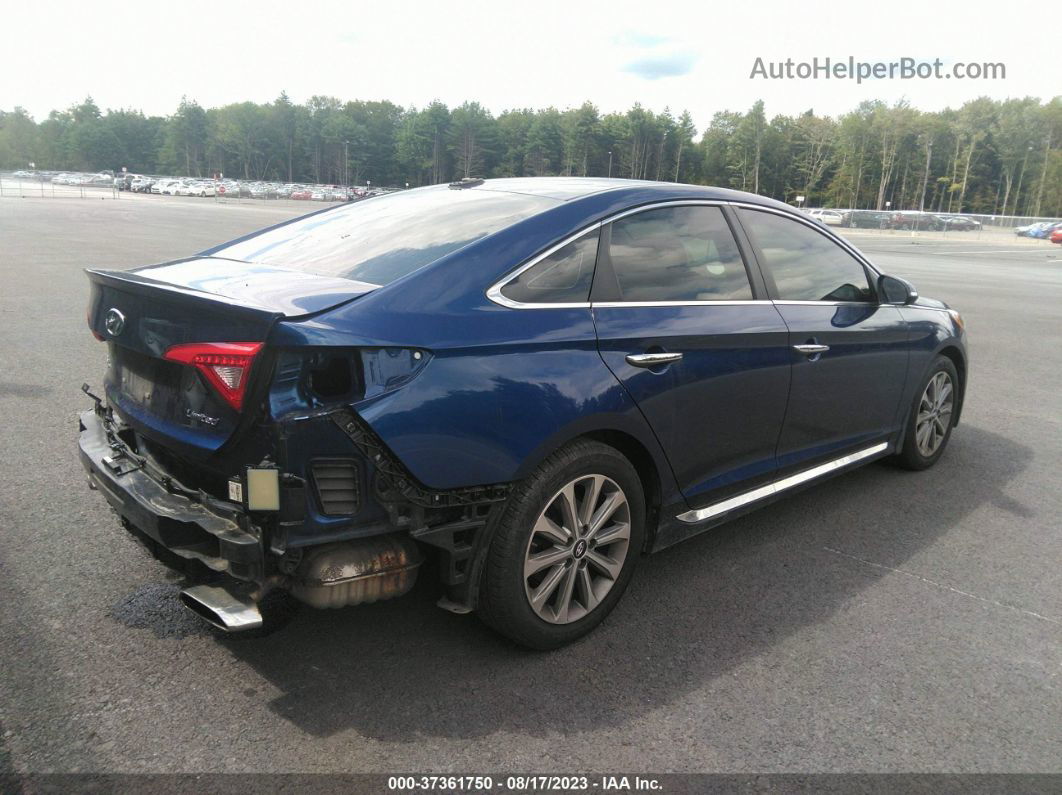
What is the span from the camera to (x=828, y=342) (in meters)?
3.99

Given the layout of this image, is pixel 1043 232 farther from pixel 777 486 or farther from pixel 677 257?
pixel 677 257

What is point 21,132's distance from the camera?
162 meters

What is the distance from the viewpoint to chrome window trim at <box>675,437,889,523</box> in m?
3.44

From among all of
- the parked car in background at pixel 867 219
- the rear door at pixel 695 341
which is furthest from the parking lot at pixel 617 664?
the parked car in background at pixel 867 219

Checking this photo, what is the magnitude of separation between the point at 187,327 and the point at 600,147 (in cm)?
13836

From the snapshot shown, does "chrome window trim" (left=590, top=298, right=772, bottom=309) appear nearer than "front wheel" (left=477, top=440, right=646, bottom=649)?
No

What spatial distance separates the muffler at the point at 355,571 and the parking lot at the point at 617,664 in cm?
38

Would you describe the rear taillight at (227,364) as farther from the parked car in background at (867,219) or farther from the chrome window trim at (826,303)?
the parked car in background at (867,219)

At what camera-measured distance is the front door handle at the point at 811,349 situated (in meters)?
3.78

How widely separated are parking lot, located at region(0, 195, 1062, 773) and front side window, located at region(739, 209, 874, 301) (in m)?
1.22

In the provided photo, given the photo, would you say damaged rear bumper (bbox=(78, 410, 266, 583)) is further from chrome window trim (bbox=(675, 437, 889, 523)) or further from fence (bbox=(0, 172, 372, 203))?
fence (bbox=(0, 172, 372, 203))

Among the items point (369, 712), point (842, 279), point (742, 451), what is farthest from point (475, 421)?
point (842, 279)

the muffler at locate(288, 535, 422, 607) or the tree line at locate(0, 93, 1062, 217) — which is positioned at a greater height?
the tree line at locate(0, 93, 1062, 217)

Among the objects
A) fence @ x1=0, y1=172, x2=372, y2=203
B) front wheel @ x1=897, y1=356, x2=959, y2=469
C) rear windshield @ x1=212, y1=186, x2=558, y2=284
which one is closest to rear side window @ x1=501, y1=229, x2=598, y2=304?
rear windshield @ x1=212, y1=186, x2=558, y2=284
